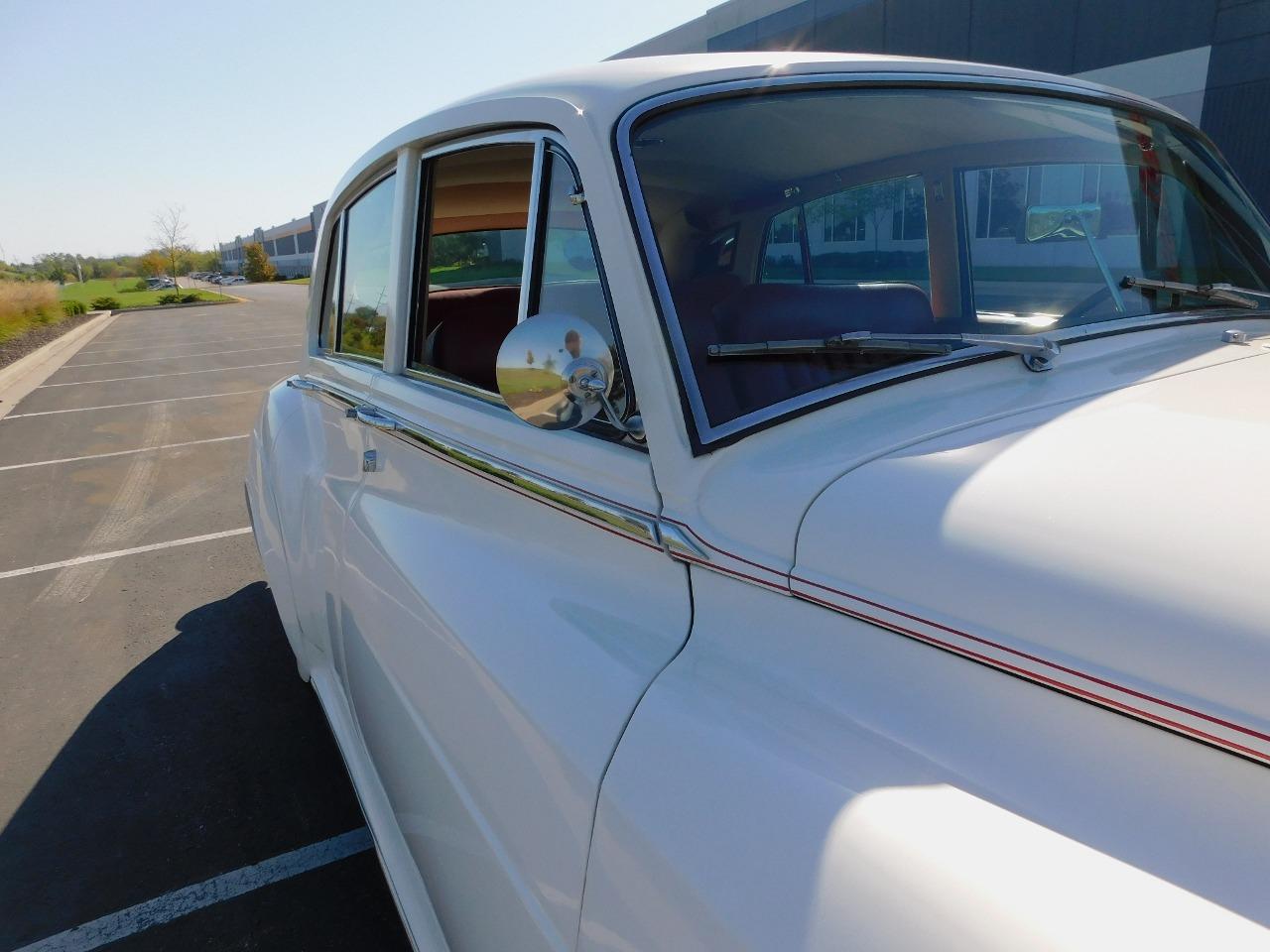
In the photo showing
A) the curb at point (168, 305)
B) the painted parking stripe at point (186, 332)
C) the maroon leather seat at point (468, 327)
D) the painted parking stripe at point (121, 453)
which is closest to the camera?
the maroon leather seat at point (468, 327)

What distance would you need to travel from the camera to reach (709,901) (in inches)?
37.4

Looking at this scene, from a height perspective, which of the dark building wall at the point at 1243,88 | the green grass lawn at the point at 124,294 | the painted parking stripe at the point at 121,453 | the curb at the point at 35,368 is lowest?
the painted parking stripe at the point at 121,453

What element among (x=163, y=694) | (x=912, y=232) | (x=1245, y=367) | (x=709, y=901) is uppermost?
(x=912, y=232)

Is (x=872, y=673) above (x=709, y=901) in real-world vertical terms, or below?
above

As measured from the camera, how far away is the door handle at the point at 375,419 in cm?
216

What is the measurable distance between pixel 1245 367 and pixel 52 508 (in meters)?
7.50

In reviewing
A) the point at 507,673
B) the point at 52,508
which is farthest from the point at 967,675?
the point at 52,508

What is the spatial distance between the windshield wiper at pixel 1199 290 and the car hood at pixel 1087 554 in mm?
648

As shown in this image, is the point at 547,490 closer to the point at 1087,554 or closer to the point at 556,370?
the point at 556,370

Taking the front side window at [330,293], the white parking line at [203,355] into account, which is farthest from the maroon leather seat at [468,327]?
the white parking line at [203,355]

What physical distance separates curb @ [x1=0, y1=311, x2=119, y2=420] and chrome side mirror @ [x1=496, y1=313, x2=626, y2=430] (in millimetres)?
12270

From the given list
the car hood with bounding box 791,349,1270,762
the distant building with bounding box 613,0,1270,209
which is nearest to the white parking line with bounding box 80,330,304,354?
the distant building with bounding box 613,0,1270,209

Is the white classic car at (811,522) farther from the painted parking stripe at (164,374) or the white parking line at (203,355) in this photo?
the white parking line at (203,355)

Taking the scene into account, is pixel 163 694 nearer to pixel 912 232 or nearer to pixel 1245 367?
pixel 912 232
